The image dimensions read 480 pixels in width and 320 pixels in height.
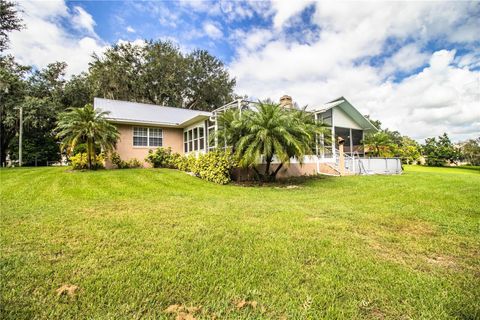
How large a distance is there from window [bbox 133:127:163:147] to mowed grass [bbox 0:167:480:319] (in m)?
10.4

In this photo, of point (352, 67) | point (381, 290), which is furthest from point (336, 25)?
point (381, 290)

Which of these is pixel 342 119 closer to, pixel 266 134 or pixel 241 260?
pixel 266 134

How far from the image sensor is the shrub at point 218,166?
10805mm

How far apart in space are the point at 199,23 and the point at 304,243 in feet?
34.8

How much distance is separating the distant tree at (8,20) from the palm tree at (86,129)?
41.5 feet

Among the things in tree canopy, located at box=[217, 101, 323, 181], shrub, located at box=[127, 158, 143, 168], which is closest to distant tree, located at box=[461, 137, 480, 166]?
tree canopy, located at box=[217, 101, 323, 181]

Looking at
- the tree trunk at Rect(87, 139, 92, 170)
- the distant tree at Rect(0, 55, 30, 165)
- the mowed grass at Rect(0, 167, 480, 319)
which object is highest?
the distant tree at Rect(0, 55, 30, 165)

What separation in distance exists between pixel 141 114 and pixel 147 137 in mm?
2050

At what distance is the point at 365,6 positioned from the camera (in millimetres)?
8719

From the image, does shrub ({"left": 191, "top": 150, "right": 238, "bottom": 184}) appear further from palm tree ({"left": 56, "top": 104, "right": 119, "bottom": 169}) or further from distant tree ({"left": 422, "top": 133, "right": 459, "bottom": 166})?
distant tree ({"left": 422, "top": 133, "right": 459, "bottom": 166})

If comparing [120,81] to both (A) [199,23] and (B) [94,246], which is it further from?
(B) [94,246]

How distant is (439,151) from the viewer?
2827 centimetres

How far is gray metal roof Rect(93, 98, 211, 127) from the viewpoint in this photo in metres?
15.5

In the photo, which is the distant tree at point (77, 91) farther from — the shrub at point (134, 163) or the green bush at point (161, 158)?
the green bush at point (161, 158)
